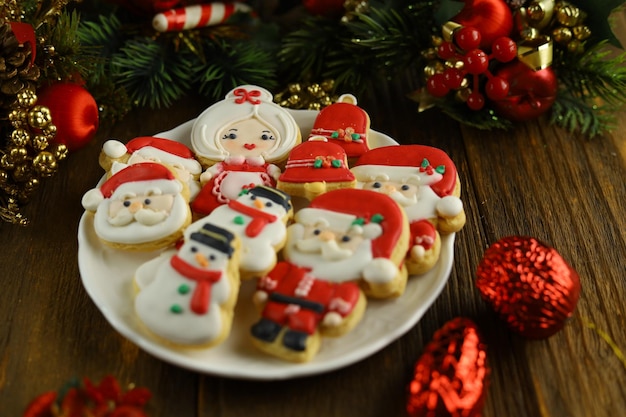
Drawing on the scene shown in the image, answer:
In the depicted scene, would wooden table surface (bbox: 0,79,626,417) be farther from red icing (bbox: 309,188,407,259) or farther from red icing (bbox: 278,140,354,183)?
red icing (bbox: 278,140,354,183)

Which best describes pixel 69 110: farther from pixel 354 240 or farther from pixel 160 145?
pixel 354 240

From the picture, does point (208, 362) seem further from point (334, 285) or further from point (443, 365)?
point (443, 365)

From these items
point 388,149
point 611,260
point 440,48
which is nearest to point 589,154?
point 611,260

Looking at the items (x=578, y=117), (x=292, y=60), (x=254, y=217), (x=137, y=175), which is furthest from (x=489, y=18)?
(x=137, y=175)

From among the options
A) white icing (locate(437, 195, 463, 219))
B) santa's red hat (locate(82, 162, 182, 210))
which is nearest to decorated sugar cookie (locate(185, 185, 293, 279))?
santa's red hat (locate(82, 162, 182, 210))

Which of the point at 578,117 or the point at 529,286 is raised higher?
the point at 529,286
